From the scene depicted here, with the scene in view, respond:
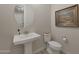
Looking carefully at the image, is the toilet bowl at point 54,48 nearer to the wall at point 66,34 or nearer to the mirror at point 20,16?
the wall at point 66,34

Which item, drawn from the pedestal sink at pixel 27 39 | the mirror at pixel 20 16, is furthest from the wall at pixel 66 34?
the mirror at pixel 20 16

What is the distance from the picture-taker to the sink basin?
1243mm

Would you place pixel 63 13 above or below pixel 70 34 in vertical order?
above

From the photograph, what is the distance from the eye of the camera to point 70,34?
4.14ft

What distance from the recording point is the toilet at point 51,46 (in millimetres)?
1270

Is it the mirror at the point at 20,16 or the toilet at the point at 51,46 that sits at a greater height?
the mirror at the point at 20,16

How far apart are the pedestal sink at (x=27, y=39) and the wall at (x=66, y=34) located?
9.0 inches

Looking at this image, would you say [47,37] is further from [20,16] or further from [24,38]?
[20,16]

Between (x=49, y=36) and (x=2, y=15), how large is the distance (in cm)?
63

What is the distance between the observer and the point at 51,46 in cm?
129

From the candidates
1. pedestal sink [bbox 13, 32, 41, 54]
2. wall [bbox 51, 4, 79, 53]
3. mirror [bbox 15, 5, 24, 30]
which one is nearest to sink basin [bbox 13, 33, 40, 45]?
pedestal sink [bbox 13, 32, 41, 54]

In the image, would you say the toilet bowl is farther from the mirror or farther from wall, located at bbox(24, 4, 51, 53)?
the mirror
